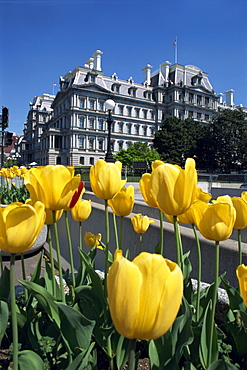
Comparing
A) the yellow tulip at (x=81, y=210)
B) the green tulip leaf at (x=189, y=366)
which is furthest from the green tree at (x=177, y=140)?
the green tulip leaf at (x=189, y=366)

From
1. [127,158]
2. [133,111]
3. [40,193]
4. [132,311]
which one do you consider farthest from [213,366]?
[133,111]

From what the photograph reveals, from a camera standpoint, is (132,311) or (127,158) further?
(127,158)

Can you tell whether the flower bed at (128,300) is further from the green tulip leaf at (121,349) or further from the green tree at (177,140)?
the green tree at (177,140)

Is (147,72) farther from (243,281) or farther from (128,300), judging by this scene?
(128,300)

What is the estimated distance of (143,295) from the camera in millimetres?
534

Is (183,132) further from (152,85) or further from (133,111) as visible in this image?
(152,85)

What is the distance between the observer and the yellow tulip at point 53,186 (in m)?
0.95

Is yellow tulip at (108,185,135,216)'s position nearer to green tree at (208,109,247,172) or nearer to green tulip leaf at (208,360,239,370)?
green tulip leaf at (208,360,239,370)

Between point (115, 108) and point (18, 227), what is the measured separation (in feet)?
197

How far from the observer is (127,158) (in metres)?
42.0

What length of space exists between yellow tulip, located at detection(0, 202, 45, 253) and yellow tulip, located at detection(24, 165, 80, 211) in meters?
0.21

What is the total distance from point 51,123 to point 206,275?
220ft

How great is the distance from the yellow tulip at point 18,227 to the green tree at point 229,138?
47429mm

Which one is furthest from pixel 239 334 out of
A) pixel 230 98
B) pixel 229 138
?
pixel 230 98
